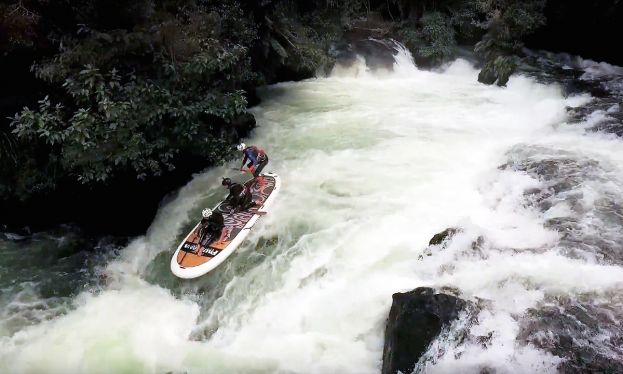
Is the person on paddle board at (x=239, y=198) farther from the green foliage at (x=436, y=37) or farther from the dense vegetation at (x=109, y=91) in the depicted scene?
the green foliage at (x=436, y=37)

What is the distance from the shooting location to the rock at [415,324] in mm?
4117

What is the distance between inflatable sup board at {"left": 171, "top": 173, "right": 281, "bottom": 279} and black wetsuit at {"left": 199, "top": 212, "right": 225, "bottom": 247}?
2.8 inches

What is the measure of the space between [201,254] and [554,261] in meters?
4.44

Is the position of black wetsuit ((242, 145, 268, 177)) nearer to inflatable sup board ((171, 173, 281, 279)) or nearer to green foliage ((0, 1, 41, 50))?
inflatable sup board ((171, 173, 281, 279))

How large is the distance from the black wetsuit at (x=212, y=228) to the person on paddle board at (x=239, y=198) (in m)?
0.59

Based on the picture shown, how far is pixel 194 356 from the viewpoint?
518 cm

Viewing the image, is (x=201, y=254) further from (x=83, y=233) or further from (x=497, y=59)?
(x=497, y=59)

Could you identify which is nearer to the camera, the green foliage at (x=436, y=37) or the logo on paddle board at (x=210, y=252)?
the logo on paddle board at (x=210, y=252)

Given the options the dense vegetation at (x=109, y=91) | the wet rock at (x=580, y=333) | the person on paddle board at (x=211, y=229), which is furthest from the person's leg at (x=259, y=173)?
the wet rock at (x=580, y=333)

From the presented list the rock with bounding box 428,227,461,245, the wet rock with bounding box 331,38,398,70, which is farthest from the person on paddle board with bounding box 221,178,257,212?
the wet rock with bounding box 331,38,398,70

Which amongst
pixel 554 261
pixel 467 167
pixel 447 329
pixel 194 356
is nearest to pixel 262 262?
pixel 194 356

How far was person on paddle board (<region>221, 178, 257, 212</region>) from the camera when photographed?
23.1 feet

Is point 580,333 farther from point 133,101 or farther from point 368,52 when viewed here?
point 368,52

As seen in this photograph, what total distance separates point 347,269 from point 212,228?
2071mm
